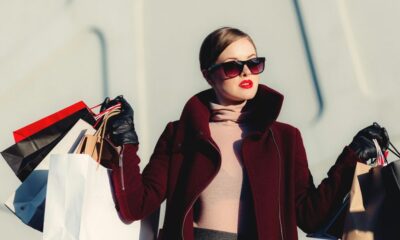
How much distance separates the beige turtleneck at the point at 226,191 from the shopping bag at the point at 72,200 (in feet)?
0.69

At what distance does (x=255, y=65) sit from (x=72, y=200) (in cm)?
46

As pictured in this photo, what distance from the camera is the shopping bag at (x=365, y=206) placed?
4.06ft

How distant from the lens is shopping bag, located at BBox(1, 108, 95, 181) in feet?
4.61

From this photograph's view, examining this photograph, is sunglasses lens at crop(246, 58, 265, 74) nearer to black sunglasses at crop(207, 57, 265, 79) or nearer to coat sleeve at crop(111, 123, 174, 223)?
black sunglasses at crop(207, 57, 265, 79)

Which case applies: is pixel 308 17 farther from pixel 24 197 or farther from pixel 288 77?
pixel 24 197

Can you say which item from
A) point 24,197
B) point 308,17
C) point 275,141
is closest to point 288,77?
point 308,17

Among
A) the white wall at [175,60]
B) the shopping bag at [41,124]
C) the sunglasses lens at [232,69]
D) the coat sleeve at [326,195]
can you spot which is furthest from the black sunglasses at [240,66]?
the white wall at [175,60]

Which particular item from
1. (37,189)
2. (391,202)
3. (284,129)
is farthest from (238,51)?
(37,189)

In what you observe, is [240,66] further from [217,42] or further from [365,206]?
[365,206]

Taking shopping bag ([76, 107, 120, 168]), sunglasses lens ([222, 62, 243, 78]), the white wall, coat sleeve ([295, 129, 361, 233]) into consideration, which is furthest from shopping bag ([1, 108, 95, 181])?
the white wall

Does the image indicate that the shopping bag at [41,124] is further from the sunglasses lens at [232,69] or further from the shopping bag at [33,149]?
the sunglasses lens at [232,69]

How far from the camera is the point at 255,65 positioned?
4.28 feet

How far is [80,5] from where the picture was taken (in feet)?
7.24

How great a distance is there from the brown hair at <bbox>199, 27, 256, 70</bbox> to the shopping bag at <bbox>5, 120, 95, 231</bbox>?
0.98 feet
